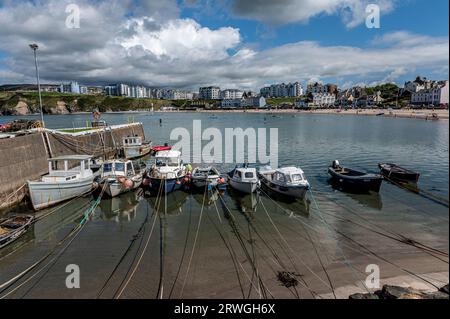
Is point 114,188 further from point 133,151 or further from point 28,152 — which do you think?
point 133,151

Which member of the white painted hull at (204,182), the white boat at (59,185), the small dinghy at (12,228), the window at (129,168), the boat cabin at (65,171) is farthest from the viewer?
the window at (129,168)

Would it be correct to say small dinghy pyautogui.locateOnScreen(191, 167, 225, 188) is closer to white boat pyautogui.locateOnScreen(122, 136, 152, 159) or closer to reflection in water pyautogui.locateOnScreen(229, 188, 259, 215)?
reflection in water pyautogui.locateOnScreen(229, 188, 259, 215)

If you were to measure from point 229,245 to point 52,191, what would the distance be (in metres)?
15.5

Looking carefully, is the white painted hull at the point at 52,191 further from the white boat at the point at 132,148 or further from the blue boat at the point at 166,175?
the white boat at the point at 132,148

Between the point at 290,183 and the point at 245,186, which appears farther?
the point at 245,186

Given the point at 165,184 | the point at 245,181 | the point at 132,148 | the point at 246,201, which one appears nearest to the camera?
the point at 246,201

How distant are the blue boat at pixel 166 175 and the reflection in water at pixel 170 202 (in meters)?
0.56

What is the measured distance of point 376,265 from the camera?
14.9 m

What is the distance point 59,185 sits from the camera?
2389 centimetres

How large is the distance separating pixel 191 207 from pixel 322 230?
10535mm

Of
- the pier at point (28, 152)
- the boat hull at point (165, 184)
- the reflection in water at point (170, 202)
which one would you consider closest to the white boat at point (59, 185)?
the pier at point (28, 152)

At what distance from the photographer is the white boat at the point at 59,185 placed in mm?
23000

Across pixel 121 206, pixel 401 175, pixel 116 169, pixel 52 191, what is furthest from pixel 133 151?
pixel 401 175
